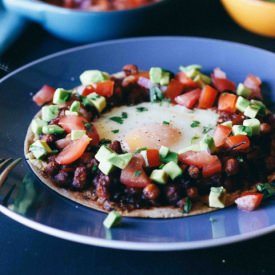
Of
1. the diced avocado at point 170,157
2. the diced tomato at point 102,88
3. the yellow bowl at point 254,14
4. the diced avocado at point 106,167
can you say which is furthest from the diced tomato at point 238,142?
Result: the yellow bowl at point 254,14

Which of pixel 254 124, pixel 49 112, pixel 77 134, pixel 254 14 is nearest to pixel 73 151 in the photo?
pixel 77 134

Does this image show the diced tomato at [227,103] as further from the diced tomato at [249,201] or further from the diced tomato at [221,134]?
the diced tomato at [249,201]

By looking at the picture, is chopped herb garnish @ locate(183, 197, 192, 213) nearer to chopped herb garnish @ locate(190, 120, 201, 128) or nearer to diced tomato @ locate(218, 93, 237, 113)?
chopped herb garnish @ locate(190, 120, 201, 128)

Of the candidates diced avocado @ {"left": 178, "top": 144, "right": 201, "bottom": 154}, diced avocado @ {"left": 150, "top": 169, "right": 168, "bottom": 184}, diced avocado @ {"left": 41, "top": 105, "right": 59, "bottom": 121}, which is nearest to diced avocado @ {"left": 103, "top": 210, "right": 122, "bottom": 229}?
diced avocado @ {"left": 150, "top": 169, "right": 168, "bottom": 184}

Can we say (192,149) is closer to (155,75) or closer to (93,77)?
(155,75)

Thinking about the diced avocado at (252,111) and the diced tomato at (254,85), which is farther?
the diced tomato at (254,85)

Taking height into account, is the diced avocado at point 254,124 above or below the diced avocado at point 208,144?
below

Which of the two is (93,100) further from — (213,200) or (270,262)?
(270,262)
